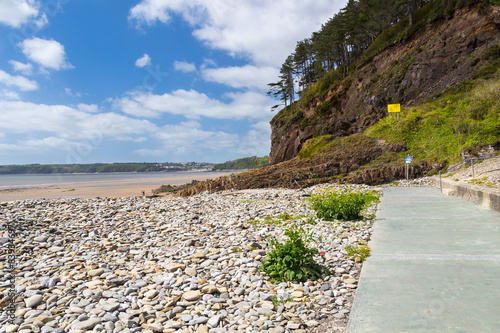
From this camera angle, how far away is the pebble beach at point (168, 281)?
3.50m

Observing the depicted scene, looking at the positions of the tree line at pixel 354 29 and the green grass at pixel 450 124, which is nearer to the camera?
the green grass at pixel 450 124

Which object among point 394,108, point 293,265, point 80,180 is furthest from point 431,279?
point 80,180

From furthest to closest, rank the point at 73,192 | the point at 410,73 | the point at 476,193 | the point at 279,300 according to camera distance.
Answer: the point at 73,192 → the point at 410,73 → the point at 476,193 → the point at 279,300

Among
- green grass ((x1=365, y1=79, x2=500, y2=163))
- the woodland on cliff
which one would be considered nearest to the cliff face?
the woodland on cliff

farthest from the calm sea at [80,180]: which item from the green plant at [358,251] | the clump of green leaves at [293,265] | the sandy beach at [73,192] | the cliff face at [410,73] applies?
the clump of green leaves at [293,265]

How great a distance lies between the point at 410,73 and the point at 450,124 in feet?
30.7

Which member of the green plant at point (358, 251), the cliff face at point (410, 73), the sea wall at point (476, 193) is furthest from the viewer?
the cliff face at point (410, 73)

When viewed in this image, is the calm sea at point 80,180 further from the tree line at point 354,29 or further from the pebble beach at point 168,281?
the pebble beach at point 168,281

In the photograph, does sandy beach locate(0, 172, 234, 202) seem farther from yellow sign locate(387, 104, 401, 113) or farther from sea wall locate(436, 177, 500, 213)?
sea wall locate(436, 177, 500, 213)

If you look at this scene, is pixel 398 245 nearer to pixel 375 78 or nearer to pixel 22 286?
pixel 22 286

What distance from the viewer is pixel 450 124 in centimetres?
2081

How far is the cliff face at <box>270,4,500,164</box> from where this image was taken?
24500 mm

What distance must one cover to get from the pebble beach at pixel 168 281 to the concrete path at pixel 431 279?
1.09 ft

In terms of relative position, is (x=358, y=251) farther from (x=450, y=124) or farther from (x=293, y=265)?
(x=450, y=124)
